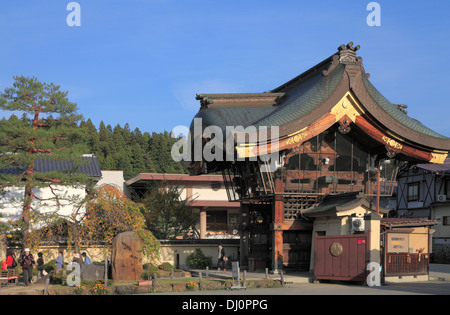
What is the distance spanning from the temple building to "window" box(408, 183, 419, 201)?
22360 millimetres

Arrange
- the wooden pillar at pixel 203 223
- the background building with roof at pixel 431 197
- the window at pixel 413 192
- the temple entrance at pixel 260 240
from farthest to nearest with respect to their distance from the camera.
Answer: the wooden pillar at pixel 203 223
the window at pixel 413 192
the background building with roof at pixel 431 197
the temple entrance at pixel 260 240

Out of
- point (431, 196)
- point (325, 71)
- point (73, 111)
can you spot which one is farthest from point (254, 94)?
point (431, 196)

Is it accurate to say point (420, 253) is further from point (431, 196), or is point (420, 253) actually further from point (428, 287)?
point (431, 196)

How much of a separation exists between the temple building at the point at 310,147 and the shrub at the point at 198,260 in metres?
4.95

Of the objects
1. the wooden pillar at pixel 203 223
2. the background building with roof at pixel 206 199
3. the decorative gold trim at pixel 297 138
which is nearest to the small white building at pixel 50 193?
the background building with roof at pixel 206 199

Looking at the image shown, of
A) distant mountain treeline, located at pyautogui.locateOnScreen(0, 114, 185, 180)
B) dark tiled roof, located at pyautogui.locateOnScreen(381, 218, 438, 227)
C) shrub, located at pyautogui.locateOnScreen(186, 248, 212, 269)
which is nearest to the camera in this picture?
dark tiled roof, located at pyautogui.locateOnScreen(381, 218, 438, 227)

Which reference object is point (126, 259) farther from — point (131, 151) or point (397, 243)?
point (131, 151)

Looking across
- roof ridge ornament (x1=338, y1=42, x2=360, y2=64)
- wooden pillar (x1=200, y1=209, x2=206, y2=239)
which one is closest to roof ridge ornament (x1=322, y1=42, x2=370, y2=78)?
roof ridge ornament (x1=338, y1=42, x2=360, y2=64)

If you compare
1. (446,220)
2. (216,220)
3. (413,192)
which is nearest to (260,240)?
(446,220)

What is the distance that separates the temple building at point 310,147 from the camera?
29.5m

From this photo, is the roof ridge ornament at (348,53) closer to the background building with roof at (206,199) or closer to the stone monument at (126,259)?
the stone monument at (126,259)

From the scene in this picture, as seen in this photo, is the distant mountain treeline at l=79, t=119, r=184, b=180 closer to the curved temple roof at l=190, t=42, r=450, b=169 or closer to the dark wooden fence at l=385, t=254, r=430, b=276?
the curved temple roof at l=190, t=42, r=450, b=169

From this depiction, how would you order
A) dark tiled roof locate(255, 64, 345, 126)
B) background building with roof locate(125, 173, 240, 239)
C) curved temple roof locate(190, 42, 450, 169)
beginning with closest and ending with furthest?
dark tiled roof locate(255, 64, 345, 126) → curved temple roof locate(190, 42, 450, 169) → background building with roof locate(125, 173, 240, 239)

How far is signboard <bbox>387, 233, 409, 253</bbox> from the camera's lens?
2542 cm
